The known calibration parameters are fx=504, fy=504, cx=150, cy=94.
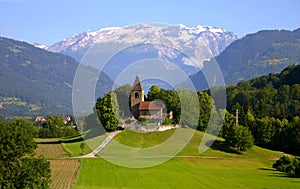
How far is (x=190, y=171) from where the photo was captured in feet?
199

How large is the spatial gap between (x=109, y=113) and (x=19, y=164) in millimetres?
42591

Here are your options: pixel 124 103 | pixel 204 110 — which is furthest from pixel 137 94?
pixel 204 110

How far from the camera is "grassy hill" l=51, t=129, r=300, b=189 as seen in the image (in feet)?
165

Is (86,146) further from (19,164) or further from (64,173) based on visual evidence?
(19,164)

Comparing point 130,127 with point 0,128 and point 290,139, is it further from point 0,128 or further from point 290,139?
point 0,128

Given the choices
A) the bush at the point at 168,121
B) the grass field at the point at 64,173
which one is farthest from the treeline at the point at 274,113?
the grass field at the point at 64,173

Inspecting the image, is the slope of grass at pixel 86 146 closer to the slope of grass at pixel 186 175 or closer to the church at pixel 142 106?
the slope of grass at pixel 186 175

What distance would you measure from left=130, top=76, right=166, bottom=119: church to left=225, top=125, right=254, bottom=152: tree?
1366 centimetres

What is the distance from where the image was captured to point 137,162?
6469 centimetres

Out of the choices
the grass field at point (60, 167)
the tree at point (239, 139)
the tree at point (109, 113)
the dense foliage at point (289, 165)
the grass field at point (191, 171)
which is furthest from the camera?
the tree at point (109, 113)

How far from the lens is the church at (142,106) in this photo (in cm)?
8806

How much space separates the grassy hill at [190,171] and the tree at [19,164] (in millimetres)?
6241

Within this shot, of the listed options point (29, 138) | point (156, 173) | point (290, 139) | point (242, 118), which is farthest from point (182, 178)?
point (242, 118)

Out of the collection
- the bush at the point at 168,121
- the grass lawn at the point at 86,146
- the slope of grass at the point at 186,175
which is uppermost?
the bush at the point at 168,121
